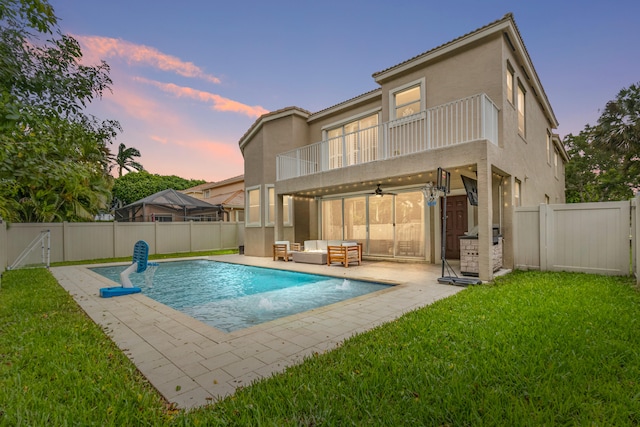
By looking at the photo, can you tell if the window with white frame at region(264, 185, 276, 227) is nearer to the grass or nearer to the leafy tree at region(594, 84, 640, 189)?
the grass

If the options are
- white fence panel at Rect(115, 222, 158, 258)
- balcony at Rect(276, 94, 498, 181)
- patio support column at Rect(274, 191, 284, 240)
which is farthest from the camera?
white fence panel at Rect(115, 222, 158, 258)

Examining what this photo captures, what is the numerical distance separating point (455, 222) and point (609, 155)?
14553mm

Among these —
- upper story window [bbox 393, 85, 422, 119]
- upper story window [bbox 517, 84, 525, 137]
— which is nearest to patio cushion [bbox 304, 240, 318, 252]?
upper story window [bbox 393, 85, 422, 119]

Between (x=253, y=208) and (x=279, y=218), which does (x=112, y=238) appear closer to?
(x=253, y=208)

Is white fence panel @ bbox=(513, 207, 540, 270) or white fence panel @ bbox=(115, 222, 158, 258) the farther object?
white fence panel @ bbox=(115, 222, 158, 258)

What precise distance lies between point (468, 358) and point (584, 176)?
3453cm

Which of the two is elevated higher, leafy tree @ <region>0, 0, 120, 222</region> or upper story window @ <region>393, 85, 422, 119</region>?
upper story window @ <region>393, 85, 422, 119</region>

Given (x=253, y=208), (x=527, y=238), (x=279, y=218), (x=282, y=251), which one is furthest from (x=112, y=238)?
(x=527, y=238)

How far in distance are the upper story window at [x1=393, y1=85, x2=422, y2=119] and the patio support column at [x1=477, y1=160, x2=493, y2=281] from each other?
3859mm

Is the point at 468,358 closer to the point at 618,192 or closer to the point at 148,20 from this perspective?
the point at 148,20

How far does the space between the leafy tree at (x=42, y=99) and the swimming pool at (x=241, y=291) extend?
10.2 ft

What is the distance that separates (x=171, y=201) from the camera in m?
19.5

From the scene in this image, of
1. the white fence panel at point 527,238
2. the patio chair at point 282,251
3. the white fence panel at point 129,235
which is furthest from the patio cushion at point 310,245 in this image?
the white fence panel at point 129,235

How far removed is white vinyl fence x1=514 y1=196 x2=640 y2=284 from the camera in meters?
7.12
